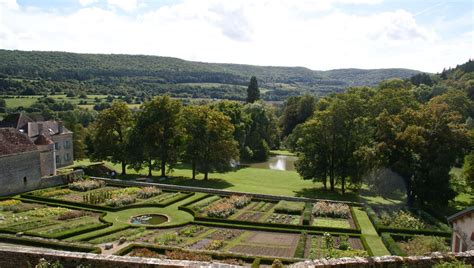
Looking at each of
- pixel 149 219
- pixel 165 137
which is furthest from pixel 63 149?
pixel 149 219

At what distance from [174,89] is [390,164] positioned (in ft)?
462

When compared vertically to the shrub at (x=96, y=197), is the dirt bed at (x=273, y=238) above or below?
below

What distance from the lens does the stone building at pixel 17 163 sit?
116 feet

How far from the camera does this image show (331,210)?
31547 millimetres

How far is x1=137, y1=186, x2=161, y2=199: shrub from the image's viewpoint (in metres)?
35.8

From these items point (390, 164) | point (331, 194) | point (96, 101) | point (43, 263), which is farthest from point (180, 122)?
point (96, 101)

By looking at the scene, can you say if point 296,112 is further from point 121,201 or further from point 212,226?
point 212,226

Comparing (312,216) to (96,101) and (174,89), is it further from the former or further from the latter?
(174,89)

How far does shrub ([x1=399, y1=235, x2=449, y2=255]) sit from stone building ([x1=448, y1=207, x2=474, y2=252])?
2.53m

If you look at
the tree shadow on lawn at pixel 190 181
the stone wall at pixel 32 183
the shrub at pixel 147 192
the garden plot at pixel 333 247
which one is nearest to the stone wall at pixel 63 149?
the tree shadow on lawn at pixel 190 181

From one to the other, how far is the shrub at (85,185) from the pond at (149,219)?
10289 millimetres

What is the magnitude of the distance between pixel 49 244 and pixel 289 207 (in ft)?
→ 57.0

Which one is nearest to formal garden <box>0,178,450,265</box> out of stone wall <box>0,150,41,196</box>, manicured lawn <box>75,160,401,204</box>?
stone wall <box>0,150,41,196</box>

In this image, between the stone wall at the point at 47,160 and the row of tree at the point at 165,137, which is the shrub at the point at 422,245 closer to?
the row of tree at the point at 165,137
